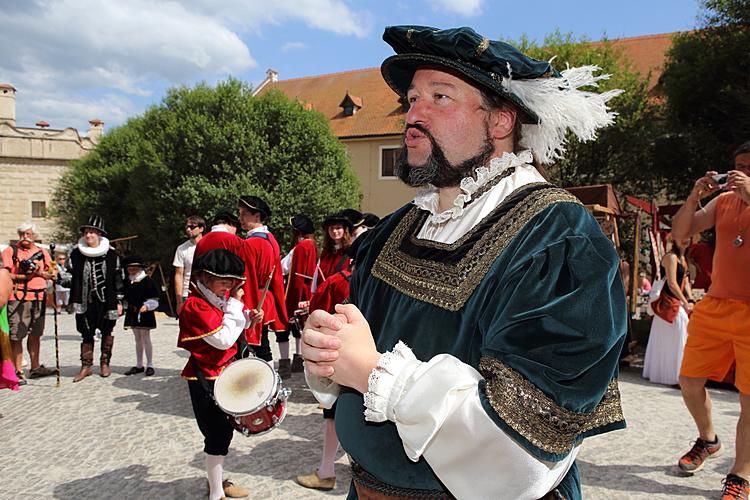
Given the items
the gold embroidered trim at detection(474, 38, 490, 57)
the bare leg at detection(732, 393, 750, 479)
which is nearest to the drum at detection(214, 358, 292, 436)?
the gold embroidered trim at detection(474, 38, 490, 57)

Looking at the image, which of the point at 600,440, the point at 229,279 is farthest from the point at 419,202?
the point at 600,440

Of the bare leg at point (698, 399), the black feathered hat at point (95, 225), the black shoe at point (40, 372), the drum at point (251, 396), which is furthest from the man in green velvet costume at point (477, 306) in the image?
the black shoe at point (40, 372)

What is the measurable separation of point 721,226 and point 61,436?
5791 millimetres

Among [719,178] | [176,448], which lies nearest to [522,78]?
[719,178]

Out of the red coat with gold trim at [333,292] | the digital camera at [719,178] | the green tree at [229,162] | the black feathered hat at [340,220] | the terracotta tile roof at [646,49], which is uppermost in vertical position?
the terracotta tile roof at [646,49]

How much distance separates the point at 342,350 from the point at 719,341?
3445mm

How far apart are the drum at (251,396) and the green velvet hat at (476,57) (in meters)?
2.19

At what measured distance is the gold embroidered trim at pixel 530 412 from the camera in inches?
44.3

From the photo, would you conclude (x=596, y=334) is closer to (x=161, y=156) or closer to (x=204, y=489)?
(x=204, y=489)

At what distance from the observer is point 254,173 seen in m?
19.6

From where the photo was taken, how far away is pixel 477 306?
137 cm

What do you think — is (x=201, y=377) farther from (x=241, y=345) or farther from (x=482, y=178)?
(x=482, y=178)

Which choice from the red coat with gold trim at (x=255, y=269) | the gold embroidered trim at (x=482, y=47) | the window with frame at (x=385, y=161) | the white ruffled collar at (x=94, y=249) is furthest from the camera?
the window with frame at (x=385, y=161)

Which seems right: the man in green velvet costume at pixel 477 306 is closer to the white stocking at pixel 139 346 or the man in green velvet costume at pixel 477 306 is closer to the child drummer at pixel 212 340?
the child drummer at pixel 212 340
